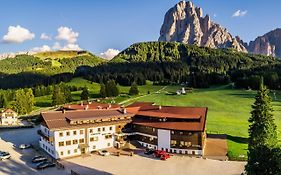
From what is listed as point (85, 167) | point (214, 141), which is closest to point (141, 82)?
Result: point (214, 141)

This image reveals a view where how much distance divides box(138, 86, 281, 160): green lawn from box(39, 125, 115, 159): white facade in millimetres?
25005

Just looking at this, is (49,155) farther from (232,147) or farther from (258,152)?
(258,152)

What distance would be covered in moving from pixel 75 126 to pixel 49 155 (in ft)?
24.4

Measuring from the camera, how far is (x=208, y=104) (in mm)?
114000

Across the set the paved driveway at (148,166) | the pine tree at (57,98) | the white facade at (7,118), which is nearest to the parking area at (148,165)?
the paved driveway at (148,166)

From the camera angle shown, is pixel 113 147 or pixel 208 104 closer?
pixel 113 147

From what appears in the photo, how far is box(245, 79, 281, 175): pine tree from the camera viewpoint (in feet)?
106

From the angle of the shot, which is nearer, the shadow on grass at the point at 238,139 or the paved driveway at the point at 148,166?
the paved driveway at the point at 148,166

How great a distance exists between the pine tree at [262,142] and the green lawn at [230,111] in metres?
6.58

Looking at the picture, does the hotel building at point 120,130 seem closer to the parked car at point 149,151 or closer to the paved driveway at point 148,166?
the parked car at point 149,151

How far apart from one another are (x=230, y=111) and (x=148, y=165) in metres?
54.0

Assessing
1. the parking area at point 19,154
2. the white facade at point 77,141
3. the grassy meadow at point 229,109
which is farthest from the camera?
the grassy meadow at point 229,109

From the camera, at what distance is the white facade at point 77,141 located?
5991 centimetres

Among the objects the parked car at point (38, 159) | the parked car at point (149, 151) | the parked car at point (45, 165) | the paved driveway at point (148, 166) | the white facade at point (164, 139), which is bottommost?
the paved driveway at point (148, 166)
